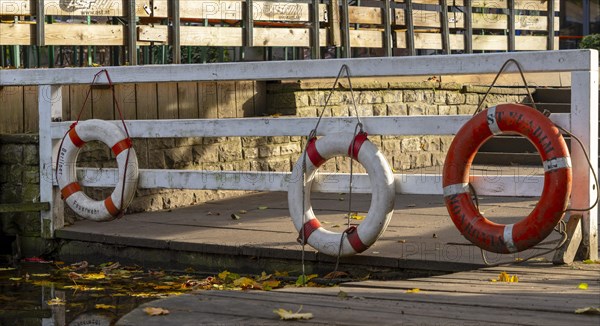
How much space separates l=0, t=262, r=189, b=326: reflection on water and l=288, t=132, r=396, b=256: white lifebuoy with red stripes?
87cm

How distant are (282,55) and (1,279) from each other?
7.66m

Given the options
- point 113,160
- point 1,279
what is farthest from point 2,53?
point 1,279

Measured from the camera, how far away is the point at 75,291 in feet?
23.9

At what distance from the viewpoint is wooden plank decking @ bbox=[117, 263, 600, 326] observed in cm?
480

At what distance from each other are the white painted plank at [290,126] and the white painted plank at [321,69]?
0.28 meters

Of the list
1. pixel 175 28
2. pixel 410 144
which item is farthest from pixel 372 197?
pixel 410 144

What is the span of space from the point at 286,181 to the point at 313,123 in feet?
1.39

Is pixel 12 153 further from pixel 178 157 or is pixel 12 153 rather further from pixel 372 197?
pixel 372 197

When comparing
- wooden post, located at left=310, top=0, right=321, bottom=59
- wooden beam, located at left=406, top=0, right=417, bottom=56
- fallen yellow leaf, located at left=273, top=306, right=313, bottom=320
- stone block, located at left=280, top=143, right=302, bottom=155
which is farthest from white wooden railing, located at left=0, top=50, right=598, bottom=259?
wooden beam, located at left=406, top=0, right=417, bottom=56

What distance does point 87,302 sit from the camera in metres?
6.86

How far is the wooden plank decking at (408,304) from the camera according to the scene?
4.80 meters

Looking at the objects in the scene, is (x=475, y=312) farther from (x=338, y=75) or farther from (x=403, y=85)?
(x=403, y=85)

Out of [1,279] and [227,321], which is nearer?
[227,321]

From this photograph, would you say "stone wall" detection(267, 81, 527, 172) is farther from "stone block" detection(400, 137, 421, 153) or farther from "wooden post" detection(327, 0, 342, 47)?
"wooden post" detection(327, 0, 342, 47)
